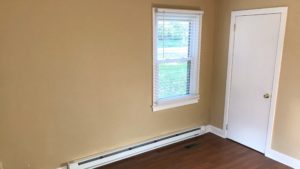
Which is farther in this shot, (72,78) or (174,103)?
(174,103)

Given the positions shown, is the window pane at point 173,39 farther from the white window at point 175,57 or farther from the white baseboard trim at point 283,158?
the white baseboard trim at point 283,158

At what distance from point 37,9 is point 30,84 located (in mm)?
807

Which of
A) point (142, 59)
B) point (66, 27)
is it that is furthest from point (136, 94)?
point (66, 27)

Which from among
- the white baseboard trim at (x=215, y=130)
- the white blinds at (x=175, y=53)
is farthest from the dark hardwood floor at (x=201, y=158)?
the white blinds at (x=175, y=53)

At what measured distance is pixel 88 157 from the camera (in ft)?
9.96

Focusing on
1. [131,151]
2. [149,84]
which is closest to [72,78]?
[149,84]

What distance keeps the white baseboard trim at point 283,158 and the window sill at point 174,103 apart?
1336 mm

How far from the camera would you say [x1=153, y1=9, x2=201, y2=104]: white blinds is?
341 cm

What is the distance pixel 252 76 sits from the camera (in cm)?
348

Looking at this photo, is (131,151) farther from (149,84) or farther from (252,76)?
(252,76)

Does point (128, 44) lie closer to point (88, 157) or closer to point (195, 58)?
point (195, 58)

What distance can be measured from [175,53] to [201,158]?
5.32 ft

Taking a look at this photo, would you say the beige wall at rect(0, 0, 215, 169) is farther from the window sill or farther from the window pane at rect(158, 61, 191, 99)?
the window pane at rect(158, 61, 191, 99)

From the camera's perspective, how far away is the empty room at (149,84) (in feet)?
8.40
